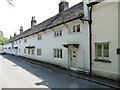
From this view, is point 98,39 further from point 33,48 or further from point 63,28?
point 33,48

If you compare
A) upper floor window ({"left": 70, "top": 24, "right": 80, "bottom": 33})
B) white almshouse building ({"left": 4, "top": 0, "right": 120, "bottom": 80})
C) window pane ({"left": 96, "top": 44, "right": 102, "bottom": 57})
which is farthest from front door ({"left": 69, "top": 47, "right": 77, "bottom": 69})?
window pane ({"left": 96, "top": 44, "right": 102, "bottom": 57})

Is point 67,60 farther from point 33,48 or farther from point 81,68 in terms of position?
point 33,48

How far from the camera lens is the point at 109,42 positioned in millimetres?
10203

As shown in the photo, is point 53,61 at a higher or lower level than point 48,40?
lower

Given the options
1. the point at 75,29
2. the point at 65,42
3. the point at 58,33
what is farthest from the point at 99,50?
the point at 58,33

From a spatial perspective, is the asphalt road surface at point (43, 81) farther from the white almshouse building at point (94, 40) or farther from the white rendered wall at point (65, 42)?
the white rendered wall at point (65, 42)

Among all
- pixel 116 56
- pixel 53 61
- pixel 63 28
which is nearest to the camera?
pixel 116 56

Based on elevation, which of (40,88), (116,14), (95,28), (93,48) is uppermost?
(116,14)

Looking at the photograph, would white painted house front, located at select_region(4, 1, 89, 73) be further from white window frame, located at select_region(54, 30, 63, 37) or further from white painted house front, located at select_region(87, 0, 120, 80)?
white painted house front, located at select_region(87, 0, 120, 80)

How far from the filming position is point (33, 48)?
27.3m

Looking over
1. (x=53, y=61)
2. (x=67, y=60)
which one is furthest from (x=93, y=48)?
(x=53, y=61)

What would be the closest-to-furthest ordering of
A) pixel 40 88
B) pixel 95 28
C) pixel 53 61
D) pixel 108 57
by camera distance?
pixel 40 88, pixel 108 57, pixel 95 28, pixel 53 61

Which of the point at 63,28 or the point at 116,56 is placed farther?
the point at 63,28

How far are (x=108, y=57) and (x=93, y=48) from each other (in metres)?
1.47
